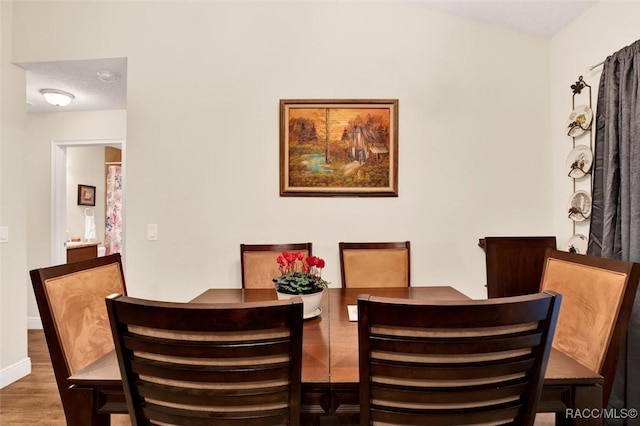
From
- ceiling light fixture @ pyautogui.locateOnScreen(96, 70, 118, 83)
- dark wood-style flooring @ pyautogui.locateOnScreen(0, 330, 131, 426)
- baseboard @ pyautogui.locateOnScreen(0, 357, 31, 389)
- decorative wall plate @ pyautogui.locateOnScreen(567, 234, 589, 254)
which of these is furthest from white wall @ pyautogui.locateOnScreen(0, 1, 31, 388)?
decorative wall plate @ pyautogui.locateOnScreen(567, 234, 589, 254)

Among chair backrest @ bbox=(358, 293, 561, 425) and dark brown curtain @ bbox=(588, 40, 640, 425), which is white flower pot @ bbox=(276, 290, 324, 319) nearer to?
chair backrest @ bbox=(358, 293, 561, 425)

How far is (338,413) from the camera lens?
0.94 meters

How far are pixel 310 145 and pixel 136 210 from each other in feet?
4.81

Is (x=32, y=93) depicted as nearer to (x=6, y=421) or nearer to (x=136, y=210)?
(x=136, y=210)

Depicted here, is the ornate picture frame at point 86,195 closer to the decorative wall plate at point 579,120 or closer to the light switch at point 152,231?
the light switch at point 152,231

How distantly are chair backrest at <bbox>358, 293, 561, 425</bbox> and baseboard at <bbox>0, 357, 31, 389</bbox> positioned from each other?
9.90 ft

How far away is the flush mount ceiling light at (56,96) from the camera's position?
10.2 feet

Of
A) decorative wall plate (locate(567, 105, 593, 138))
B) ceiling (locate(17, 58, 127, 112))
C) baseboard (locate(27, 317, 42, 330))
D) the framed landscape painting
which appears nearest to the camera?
decorative wall plate (locate(567, 105, 593, 138))

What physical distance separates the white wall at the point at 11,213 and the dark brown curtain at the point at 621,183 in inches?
159

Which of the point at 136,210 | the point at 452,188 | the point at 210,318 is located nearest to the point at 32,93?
the point at 136,210

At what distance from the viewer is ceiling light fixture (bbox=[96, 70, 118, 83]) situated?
2.82m

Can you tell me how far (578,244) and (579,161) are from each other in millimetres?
569

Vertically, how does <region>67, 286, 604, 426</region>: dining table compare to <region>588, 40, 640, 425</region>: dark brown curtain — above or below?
below

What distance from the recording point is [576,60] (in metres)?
2.30
